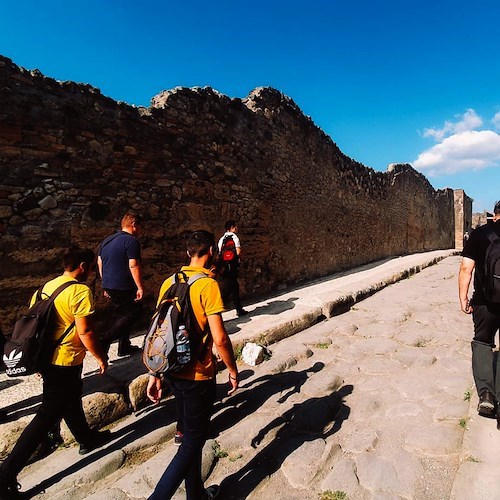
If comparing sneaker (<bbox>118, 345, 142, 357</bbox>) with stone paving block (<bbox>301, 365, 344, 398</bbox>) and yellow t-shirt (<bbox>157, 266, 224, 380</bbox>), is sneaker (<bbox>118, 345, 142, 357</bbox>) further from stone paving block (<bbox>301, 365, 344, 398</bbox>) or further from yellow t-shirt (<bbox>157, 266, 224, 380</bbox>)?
Result: yellow t-shirt (<bbox>157, 266, 224, 380</bbox>)

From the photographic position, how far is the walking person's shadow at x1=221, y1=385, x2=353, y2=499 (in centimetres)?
211

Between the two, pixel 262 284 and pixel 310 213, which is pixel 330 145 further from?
pixel 262 284

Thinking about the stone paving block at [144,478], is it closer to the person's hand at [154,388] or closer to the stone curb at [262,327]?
the person's hand at [154,388]

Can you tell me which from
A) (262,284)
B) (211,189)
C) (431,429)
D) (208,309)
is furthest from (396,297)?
(208,309)

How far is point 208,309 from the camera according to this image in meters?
1.84

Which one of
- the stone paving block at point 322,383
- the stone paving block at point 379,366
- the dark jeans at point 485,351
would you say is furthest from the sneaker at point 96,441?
the dark jeans at point 485,351

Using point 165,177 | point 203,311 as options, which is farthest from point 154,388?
point 165,177

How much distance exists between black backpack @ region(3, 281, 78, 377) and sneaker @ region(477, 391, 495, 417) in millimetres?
2782

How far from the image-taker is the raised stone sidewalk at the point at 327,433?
6.64 feet

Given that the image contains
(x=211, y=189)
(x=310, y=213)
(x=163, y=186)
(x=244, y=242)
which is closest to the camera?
(x=163, y=186)

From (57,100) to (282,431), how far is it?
4143mm

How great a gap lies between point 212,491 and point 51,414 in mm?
1056

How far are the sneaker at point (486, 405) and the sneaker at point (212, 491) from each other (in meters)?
1.85

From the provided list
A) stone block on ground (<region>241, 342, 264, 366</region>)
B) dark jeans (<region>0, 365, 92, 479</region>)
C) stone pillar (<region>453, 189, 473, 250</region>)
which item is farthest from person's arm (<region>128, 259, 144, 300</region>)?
stone pillar (<region>453, 189, 473, 250</region>)
